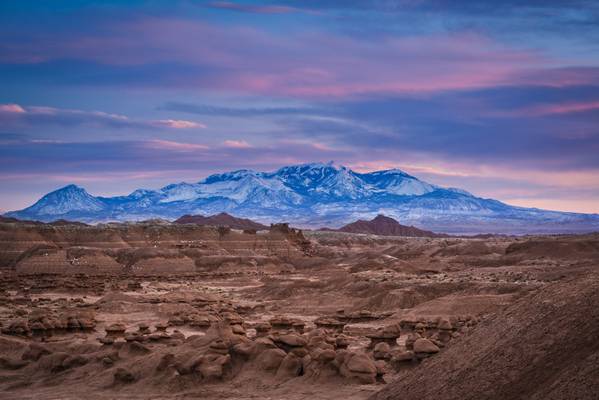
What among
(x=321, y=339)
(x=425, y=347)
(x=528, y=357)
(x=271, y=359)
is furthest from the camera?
(x=321, y=339)

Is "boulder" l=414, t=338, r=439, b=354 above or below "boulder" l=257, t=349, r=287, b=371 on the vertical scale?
above

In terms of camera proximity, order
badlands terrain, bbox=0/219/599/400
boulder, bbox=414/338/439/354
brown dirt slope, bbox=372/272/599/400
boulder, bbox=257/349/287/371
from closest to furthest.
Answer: brown dirt slope, bbox=372/272/599/400 < badlands terrain, bbox=0/219/599/400 < boulder, bbox=414/338/439/354 < boulder, bbox=257/349/287/371

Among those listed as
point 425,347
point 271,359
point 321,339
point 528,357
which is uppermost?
point 528,357

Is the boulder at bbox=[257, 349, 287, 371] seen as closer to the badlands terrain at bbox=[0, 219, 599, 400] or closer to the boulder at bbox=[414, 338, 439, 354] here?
the badlands terrain at bbox=[0, 219, 599, 400]

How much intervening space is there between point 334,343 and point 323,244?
4616 inches

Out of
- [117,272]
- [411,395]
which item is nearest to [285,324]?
[411,395]

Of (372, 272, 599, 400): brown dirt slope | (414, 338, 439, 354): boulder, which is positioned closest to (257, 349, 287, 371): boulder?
(414, 338, 439, 354): boulder

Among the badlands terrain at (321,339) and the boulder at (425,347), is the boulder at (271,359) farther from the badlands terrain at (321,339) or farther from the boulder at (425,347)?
the boulder at (425,347)

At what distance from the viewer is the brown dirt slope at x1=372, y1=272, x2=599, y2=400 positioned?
1084cm

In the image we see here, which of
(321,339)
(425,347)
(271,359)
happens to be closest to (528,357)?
(425,347)

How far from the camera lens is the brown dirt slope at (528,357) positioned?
10.8 meters

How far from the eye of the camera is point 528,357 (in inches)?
478

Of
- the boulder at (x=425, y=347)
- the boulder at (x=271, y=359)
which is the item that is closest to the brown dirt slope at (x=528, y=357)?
the boulder at (x=425, y=347)

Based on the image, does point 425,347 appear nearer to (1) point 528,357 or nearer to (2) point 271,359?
(2) point 271,359
